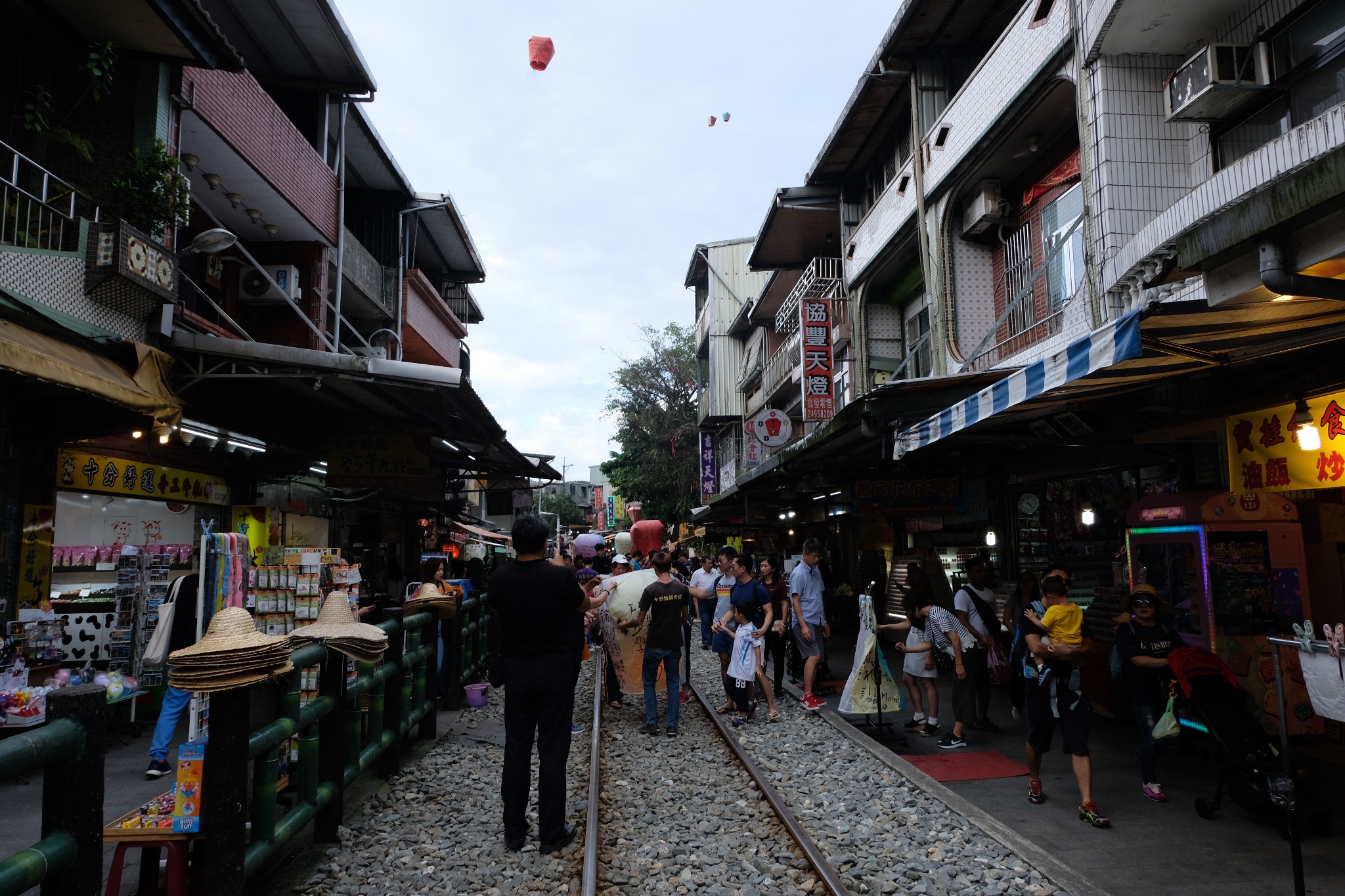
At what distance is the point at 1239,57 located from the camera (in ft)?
23.3

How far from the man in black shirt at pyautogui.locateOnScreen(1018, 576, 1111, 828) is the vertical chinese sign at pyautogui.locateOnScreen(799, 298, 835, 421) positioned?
10800 millimetres

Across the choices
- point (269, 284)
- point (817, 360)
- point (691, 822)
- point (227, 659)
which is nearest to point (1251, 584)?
point (691, 822)

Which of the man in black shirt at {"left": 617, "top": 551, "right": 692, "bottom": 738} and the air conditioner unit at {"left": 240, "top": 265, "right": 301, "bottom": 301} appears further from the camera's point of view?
the air conditioner unit at {"left": 240, "top": 265, "right": 301, "bottom": 301}

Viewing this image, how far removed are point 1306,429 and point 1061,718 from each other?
298 cm

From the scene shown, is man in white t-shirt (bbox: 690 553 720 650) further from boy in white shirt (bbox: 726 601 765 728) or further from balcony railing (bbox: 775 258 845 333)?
balcony railing (bbox: 775 258 845 333)

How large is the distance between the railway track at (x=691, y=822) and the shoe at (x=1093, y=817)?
6.74 feet

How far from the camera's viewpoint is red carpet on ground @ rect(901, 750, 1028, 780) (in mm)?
6949

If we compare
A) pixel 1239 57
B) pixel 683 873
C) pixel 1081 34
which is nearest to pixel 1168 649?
pixel 683 873

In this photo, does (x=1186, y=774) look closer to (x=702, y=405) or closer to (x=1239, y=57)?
(x=1239, y=57)

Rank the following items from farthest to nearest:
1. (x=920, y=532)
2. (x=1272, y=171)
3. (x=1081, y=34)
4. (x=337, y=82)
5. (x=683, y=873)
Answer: (x=920, y=532), (x=337, y=82), (x=1081, y=34), (x=1272, y=171), (x=683, y=873)

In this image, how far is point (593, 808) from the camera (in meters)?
5.62

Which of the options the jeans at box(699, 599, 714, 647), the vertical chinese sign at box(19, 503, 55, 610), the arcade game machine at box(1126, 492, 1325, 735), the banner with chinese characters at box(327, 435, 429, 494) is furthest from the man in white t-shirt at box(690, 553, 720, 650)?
the vertical chinese sign at box(19, 503, 55, 610)

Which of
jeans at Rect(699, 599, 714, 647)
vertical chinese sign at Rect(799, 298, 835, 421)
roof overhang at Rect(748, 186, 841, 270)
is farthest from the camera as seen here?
roof overhang at Rect(748, 186, 841, 270)

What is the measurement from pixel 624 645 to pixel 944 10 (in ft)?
35.4
